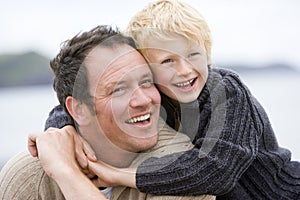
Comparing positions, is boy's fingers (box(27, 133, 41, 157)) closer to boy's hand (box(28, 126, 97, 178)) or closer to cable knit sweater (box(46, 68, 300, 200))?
boy's hand (box(28, 126, 97, 178))

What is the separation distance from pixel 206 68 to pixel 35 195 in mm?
716

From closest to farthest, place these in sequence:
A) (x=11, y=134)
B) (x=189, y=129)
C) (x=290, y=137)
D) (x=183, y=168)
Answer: (x=183, y=168) < (x=189, y=129) < (x=290, y=137) < (x=11, y=134)

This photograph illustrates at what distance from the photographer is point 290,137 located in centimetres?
464

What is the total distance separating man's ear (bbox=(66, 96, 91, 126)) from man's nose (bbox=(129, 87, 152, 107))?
197 millimetres

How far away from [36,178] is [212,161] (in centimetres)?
62

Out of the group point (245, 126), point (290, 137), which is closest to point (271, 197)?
point (245, 126)

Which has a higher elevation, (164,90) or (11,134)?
(164,90)

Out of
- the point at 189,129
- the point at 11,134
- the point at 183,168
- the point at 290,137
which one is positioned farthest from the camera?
the point at 11,134

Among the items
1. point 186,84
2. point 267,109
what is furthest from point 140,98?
point 267,109

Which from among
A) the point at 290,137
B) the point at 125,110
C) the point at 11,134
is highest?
the point at 125,110

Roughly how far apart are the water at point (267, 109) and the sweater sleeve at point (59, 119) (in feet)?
4.55

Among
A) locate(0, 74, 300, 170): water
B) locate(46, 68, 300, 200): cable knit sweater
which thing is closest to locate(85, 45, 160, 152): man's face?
locate(46, 68, 300, 200): cable knit sweater

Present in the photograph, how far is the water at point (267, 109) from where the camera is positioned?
478cm

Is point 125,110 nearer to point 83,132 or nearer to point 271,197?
point 83,132
